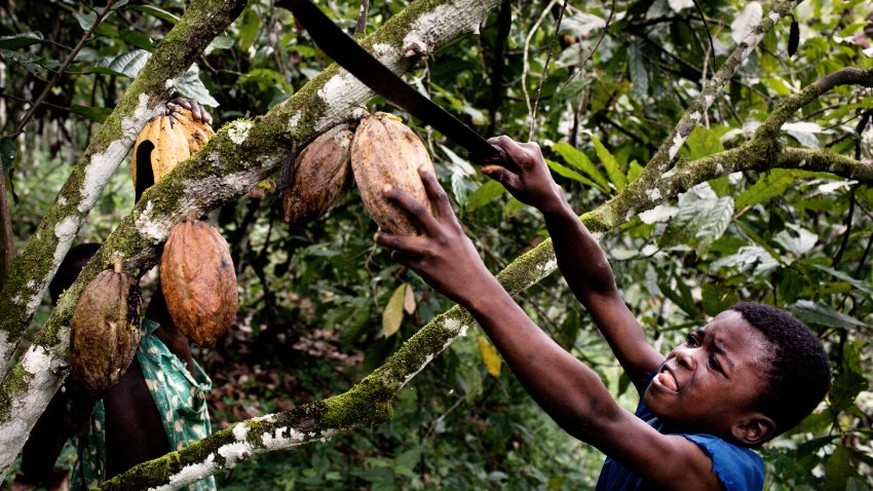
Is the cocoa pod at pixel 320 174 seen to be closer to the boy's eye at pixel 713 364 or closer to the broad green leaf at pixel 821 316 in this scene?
the boy's eye at pixel 713 364

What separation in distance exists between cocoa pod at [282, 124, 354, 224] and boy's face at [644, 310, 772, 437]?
776mm

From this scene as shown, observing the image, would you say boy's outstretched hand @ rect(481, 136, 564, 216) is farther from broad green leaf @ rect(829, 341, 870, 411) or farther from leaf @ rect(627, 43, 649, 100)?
leaf @ rect(627, 43, 649, 100)

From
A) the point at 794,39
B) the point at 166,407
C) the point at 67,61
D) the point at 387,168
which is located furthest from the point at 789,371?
the point at 67,61

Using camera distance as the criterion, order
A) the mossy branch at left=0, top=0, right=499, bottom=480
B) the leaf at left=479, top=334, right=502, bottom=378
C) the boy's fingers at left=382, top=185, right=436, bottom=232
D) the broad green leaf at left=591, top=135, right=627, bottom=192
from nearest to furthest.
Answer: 1. the boy's fingers at left=382, top=185, right=436, bottom=232
2. the mossy branch at left=0, top=0, right=499, bottom=480
3. the broad green leaf at left=591, top=135, right=627, bottom=192
4. the leaf at left=479, top=334, right=502, bottom=378

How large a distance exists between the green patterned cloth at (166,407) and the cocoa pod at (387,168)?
0.75 m

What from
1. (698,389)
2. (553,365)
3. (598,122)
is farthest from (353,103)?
(598,122)

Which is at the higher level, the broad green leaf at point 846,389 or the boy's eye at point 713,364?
the broad green leaf at point 846,389

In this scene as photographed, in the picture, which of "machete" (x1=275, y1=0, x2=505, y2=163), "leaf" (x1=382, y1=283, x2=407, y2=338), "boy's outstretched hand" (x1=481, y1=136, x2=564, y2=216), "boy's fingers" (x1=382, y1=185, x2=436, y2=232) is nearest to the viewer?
"machete" (x1=275, y1=0, x2=505, y2=163)

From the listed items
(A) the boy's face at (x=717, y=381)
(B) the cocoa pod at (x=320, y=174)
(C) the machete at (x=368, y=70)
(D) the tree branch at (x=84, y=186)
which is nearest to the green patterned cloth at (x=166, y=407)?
(D) the tree branch at (x=84, y=186)

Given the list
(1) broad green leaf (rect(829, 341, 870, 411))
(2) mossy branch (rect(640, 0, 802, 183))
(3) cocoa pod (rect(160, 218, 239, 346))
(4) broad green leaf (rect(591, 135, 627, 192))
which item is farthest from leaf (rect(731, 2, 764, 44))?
(3) cocoa pod (rect(160, 218, 239, 346))

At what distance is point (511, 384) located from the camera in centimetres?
321

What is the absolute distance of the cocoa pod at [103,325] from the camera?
82 cm

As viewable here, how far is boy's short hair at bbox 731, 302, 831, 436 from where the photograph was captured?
1194 mm

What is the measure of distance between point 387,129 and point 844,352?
1.96 meters
